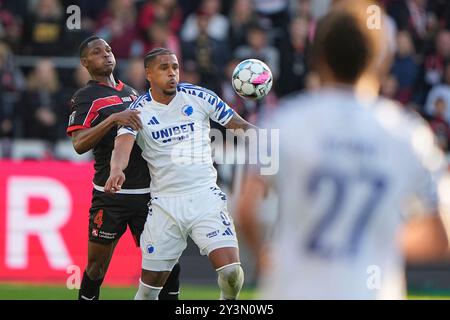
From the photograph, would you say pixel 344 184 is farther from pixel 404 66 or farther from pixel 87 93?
pixel 404 66

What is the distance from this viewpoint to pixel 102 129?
822 centimetres

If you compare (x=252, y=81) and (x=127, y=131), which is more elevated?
(x=252, y=81)

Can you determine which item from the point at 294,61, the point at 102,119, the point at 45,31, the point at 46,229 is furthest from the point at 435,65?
the point at 102,119

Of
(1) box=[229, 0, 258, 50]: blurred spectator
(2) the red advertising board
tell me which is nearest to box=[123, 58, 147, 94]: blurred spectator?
(1) box=[229, 0, 258, 50]: blurred spectator

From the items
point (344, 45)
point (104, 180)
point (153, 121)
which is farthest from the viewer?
point (104, 180)

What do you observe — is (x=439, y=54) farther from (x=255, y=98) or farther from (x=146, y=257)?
(x=146, y=257)

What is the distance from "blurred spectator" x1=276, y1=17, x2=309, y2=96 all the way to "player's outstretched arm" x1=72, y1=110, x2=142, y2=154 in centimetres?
680

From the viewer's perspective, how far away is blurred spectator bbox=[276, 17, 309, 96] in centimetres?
1503

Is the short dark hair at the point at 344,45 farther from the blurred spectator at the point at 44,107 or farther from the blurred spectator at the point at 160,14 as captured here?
the blurred spectator at the point at 160,14

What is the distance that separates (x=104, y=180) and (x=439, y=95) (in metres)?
7.55

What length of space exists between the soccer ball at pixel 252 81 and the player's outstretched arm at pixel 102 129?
1.01 m

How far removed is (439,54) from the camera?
51.2 feet
